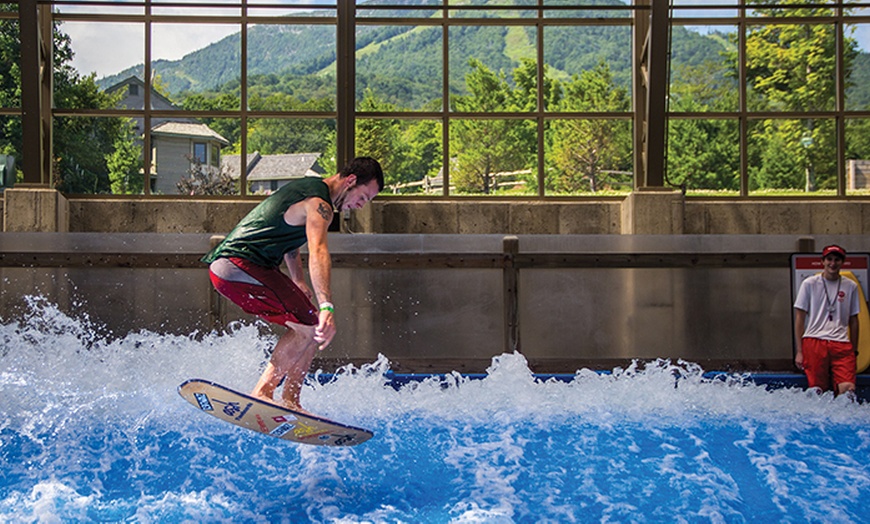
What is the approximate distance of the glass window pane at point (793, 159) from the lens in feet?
36.5

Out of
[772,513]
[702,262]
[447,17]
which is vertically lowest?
[772,513]

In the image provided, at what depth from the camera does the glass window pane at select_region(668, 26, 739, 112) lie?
1122 centimetres

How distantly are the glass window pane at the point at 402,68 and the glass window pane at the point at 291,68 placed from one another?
0.41m

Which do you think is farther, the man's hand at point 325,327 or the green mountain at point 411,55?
the green mountain at point 411,55

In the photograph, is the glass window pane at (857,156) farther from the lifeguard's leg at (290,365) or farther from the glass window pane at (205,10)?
the lifeguard's leg at (290,365)

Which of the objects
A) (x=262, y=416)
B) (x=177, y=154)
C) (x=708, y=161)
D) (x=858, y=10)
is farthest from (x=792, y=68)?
(x=262, y=416)

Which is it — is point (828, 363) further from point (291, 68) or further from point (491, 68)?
point (291, 68)

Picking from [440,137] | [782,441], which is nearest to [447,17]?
[440,137]

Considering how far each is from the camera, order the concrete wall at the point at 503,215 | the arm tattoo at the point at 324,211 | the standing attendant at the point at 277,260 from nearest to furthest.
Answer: the arm tattoo at the point at 324,211, the standing attendant at the point at 277,260, the concrete wall at the point at 503,215

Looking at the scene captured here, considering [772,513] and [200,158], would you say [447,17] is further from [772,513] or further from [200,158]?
[772,513]

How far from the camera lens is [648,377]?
23.2 feet

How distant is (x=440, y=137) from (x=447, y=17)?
1611 mm

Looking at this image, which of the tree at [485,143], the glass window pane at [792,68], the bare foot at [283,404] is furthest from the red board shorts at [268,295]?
the glass window pane at [792,68]

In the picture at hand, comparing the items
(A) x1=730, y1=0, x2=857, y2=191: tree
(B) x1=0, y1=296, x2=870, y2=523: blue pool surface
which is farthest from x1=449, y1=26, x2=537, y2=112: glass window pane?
(B) x1=0, y1=296, x2=870, y2=523: blue pool surface
